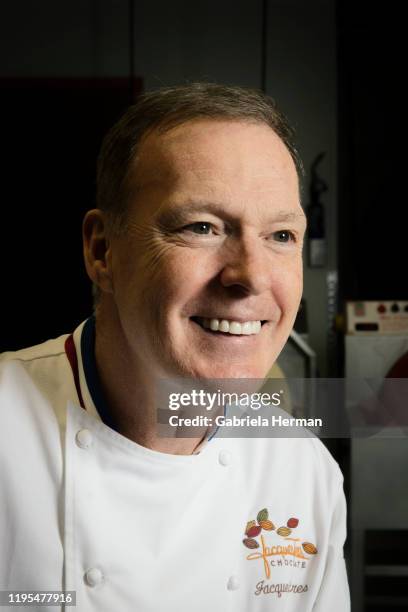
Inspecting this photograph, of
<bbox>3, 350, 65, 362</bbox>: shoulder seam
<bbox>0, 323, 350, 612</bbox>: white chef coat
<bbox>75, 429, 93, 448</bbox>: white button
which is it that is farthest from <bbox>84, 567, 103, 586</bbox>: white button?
<bbox>3, 350, 65, 362</bbox>: shoulder seam

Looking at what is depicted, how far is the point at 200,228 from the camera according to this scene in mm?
581

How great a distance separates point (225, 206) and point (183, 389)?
0.61ft

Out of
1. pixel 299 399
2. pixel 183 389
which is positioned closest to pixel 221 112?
pixel 183 389

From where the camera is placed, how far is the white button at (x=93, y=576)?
2.03 feet

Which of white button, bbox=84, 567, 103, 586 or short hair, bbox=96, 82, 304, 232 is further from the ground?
short hair, bbox=96, 82, 304, 232

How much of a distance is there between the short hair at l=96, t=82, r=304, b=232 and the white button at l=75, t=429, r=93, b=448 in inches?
8.5

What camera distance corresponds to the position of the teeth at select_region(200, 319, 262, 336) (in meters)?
0.58

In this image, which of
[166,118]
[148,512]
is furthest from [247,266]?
[148,512]

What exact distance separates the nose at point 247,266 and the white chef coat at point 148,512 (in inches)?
8.6

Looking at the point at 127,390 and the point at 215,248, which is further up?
the point at 215,248

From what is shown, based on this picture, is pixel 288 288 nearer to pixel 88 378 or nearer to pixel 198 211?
pixel 198 211

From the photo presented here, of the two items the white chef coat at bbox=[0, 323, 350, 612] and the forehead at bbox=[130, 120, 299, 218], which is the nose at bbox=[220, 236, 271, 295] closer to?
the forehead at bbox=[130, 120, 299, 218]

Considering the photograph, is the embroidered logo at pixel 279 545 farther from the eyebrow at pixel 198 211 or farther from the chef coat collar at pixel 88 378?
the eyebrow at pixel 198 211

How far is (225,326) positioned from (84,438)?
0.20 metres
